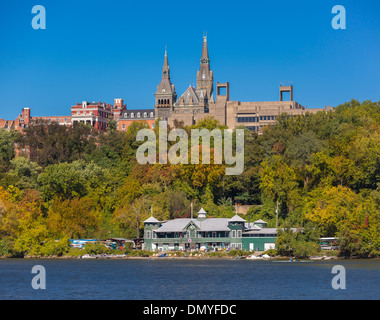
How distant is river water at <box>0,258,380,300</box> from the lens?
50.1 m

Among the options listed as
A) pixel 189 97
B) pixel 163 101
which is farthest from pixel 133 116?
pixel 189 97

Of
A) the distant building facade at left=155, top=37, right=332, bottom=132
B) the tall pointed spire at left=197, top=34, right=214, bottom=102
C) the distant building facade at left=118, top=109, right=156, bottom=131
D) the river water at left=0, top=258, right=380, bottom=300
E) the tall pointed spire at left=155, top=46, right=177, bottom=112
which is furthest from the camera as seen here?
the tall pointed spire at left=197, top=34, right=214, bottom=102

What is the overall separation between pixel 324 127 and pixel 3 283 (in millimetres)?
53420

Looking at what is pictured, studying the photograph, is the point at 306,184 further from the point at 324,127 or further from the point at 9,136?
the point at 9,136

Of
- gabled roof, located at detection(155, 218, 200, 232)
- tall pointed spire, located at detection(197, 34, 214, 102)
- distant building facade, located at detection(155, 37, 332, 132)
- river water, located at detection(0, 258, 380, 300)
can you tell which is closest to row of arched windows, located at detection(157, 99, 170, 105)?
distant building facade, located at detection(155, 37, 332, 132)

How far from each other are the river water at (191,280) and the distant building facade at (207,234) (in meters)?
6.32

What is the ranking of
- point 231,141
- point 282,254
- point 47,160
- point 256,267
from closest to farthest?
point 256,267 < point 282,254 < point 231,141 < point 47,160

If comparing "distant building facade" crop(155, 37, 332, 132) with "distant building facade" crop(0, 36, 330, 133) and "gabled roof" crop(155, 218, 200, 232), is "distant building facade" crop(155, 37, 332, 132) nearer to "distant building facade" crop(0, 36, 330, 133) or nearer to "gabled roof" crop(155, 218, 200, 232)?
"distant building facade" crop(0, 36, 330, 133)

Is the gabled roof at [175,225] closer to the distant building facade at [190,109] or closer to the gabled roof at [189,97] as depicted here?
the distant building facade at [190,109]

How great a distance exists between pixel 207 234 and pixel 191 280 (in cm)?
2608

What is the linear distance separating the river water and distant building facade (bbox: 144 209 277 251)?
249 inches

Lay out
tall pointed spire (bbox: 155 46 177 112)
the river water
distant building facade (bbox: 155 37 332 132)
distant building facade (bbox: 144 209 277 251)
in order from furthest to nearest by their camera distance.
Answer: tall pointed spire (bbox: 155 46 177 112) → distant building facade (bbox: 155 37 332 132) → distant building facade (bbox: 144 209 277 251) → the river water
